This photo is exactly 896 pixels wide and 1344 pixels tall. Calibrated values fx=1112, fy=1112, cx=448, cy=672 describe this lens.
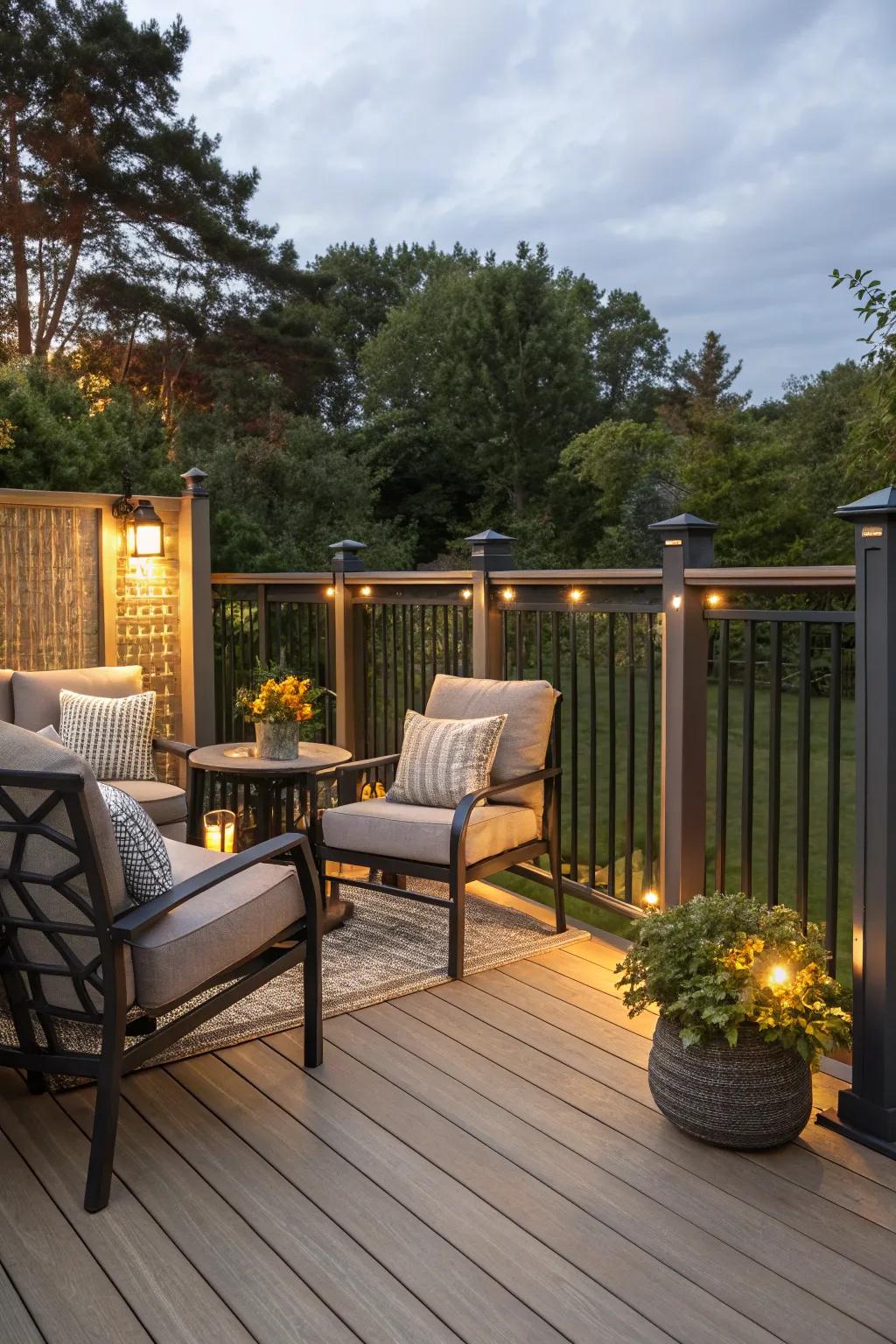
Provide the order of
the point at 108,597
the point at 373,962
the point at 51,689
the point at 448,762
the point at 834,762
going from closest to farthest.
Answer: the point at 834,762 < the point at 373,962 < the point at 448,762 < the point at 51,689 < the point at 108,597

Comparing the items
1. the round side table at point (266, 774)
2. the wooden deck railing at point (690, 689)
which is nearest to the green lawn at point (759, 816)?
the wooden deck railing at point (690, 689)

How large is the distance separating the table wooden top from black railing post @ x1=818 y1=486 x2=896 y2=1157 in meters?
2.24

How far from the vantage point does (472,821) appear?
3.61 meters

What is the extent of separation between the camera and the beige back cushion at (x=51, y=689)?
4.56 m

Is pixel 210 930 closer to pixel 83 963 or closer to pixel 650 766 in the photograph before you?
pixel 83 963

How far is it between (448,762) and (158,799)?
131 centimetres

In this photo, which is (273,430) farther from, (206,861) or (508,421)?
(206,861)

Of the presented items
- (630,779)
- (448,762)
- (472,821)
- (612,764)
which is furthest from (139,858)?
(612,764)

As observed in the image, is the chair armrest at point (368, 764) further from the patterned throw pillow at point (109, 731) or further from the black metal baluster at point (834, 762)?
the black metal baluster at point (834, 762)

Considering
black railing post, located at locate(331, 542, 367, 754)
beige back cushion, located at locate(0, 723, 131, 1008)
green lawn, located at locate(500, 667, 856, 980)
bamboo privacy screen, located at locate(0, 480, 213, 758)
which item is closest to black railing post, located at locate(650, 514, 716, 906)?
green lawn, located at locate(500, 667, 856, 980)

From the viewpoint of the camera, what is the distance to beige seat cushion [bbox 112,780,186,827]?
4.40m

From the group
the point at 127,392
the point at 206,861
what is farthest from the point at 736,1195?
the point at 127,392

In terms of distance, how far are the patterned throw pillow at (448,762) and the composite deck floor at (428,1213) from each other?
1.00 meters

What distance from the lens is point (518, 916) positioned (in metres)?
4.19
